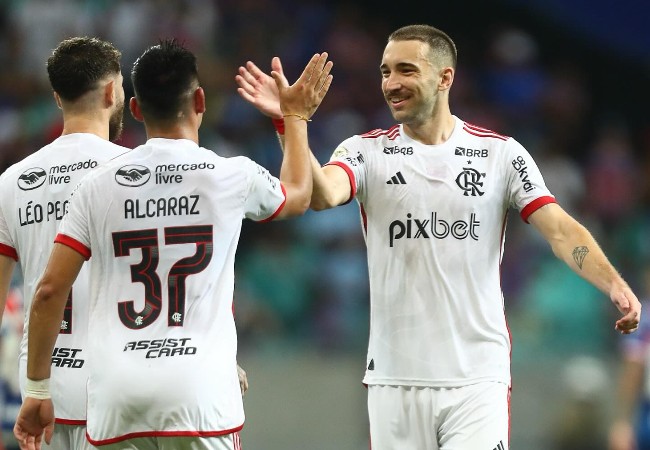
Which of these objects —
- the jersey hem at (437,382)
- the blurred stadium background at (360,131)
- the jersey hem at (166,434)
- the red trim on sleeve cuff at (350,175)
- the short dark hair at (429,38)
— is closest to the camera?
the jersey hem at (166,434)

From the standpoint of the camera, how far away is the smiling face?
21.1ft

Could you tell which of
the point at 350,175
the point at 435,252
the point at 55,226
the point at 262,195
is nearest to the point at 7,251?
the point at 55,226

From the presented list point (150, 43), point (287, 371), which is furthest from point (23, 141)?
point (287, 371)

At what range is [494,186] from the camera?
641 cm

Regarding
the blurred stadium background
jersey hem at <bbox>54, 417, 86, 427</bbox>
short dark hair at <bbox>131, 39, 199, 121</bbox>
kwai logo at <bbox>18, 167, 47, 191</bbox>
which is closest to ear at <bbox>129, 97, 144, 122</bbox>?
short dark hair at <bbox>131, 39, 199, 121</bbox>

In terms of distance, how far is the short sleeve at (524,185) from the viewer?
20.8ft

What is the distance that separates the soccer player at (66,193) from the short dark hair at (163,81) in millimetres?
665

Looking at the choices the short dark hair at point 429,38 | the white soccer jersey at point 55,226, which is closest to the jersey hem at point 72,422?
the white soccer jersey at point 55,226

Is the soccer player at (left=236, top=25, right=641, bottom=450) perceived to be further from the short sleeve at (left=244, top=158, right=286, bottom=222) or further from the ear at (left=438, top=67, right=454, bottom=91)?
the short sleeve at (left=244, top=158, right=286, bottom=222)

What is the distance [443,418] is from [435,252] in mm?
852

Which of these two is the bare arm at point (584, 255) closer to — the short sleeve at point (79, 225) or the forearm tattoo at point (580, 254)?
the forearm tattoo at point (580, 254)

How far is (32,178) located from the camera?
5.75 meters

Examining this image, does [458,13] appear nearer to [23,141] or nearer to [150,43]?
[150,43]

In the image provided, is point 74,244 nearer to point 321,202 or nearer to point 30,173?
point 30,173
